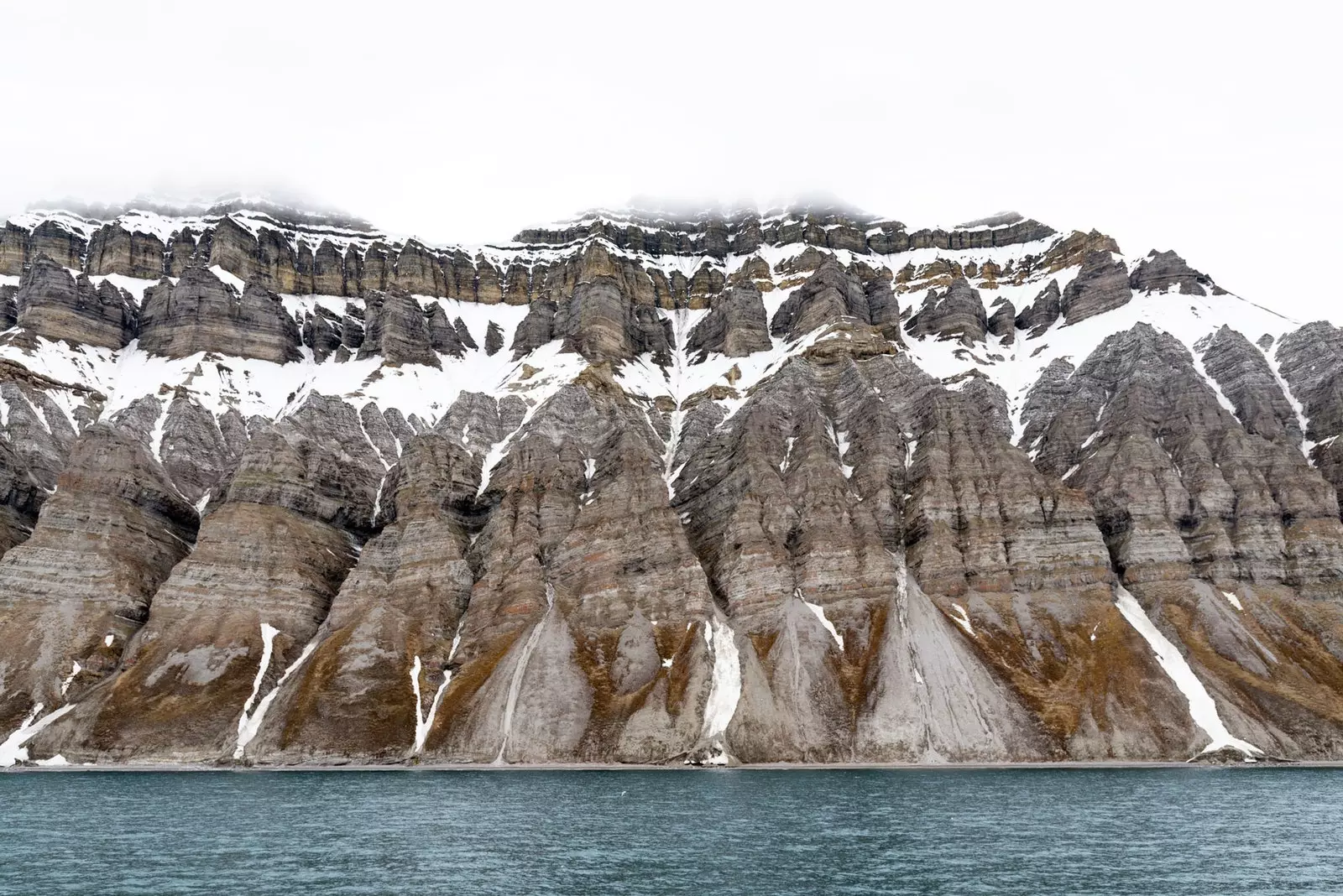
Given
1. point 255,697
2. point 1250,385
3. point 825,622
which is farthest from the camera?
point 1250,385

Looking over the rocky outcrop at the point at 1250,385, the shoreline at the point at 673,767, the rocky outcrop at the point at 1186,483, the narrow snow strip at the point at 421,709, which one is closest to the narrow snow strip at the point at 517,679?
the shoreline at the point at 673,767

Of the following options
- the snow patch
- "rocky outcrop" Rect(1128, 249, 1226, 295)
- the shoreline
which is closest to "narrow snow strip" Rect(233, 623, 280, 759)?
the shoreline

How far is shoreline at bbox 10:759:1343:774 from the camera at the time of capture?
9356cm

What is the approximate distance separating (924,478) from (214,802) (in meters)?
106

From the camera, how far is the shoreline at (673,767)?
9356 centimetres

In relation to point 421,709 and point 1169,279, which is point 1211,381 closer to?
point 1169,279

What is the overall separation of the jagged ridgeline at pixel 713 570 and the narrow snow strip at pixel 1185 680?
0.47 meters

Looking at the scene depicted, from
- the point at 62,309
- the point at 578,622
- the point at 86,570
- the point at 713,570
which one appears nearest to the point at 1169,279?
the point at 713,570

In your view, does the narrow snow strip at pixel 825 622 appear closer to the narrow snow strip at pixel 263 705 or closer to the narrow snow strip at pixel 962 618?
the narrow snow strip at pixel 962 618

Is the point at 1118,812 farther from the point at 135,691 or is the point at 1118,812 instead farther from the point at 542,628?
the point at 135,691

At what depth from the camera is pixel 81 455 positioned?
13512 cm

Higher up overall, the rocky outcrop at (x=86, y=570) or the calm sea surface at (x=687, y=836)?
the rocky outcrop at (x=86, y=570)

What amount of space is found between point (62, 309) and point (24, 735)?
123 m

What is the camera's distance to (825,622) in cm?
11975
